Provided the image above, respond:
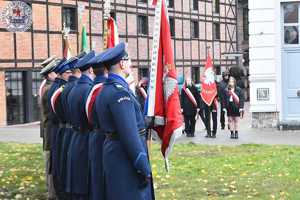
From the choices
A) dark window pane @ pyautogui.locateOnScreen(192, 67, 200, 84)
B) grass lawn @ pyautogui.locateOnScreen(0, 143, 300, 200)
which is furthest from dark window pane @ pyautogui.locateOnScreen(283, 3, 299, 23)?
dark window pane @ pyautogui.locateOnScreen(192, 67, 200, 84)

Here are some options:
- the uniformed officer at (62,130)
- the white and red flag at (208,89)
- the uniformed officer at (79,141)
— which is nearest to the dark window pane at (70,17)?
the white and red flag at (208,89)

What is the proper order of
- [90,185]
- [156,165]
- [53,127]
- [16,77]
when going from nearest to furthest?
[90,185] → [53,127] → [156,165] → [16,77]

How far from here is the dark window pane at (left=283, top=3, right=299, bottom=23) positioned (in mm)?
→ 21141

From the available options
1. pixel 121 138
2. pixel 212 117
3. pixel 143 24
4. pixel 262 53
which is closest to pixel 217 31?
pixel 143 24

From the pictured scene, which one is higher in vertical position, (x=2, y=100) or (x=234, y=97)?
(x=234, y=97)

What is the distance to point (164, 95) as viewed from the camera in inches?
281

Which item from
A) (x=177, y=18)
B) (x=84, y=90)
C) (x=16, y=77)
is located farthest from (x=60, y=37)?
(x=84, y=90)

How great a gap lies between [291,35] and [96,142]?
15.7m

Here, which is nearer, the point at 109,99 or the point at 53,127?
the point at 109,99

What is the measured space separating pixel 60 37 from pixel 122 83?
2642 cm

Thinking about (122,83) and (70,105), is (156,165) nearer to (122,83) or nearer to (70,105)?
(70,105)

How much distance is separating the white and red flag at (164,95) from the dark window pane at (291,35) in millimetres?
14588

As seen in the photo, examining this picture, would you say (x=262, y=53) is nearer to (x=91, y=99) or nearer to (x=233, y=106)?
(x=233, y=106)

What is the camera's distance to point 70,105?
25.3ft
